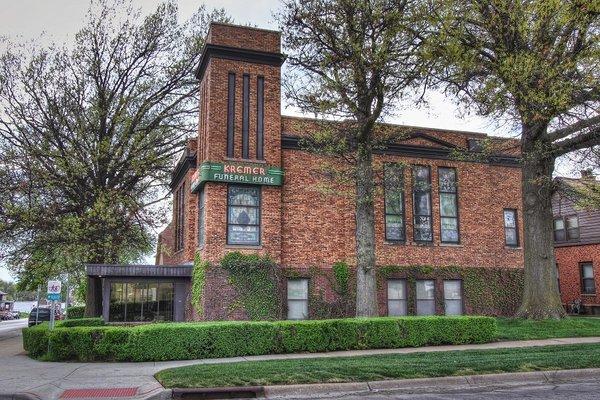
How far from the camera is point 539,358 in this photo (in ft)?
40.1

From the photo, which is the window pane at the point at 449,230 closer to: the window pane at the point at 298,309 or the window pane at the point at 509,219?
the window pane at the point at 509,219

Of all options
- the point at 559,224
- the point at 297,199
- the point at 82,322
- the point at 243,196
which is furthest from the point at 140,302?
the point at 559,224

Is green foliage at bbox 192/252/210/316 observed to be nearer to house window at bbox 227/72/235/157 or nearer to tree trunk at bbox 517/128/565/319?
house window at bbox 227/72/235/157

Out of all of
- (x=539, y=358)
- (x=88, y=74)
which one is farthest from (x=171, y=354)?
(x=88, y=74)

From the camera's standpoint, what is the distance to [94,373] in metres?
12.2

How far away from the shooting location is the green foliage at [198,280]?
20.2 metres

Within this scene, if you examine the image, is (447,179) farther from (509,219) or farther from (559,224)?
(559,224)

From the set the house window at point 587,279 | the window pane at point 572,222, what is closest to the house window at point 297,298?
the house window at point 587,279

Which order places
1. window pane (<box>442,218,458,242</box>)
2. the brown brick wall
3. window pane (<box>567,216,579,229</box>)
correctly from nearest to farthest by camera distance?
window pane (<box>442,218,458,242</box>) < the brown brick wall < window pane (<box>567,216,579,229</box>)

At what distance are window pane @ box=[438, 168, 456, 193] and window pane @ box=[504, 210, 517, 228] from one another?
9.74 feet

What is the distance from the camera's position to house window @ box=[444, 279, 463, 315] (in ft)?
77.8

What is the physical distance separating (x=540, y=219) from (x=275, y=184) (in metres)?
9.75

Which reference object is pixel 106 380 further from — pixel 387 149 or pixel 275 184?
pixel 387 149

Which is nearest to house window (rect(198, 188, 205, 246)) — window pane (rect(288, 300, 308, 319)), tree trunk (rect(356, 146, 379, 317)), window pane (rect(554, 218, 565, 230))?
window pane (rect(288, 300, 308, 319))
